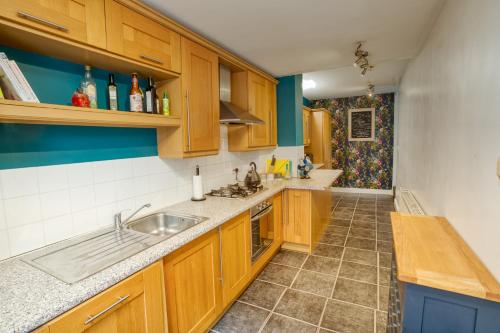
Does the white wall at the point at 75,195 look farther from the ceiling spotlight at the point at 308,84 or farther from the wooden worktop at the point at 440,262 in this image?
the ceiling spotlight at the point at 308,84

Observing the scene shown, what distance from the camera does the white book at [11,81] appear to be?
42.6 inches

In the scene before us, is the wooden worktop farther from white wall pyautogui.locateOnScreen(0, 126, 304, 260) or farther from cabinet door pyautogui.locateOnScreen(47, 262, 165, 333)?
white wall pyautogui.locateOnScreen(0, 126, 304, 260)

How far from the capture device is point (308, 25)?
6.42ft

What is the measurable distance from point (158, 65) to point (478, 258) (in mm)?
2055

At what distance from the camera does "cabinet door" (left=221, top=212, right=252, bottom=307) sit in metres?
1.94

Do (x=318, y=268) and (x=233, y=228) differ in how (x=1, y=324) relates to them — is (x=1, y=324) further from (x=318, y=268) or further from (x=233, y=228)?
(x=318, y=268)

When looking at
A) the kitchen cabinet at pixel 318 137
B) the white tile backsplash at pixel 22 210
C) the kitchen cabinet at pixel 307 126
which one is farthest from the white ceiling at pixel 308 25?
the kitchen cabinet at pixel 318 137

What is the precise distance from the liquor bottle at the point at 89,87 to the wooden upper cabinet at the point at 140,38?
24 centimetres

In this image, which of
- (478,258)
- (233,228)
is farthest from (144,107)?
(478,258)

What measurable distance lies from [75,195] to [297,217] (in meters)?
2.30

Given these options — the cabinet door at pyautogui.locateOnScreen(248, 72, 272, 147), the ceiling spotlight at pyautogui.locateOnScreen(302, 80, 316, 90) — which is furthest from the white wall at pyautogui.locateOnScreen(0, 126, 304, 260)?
the ceiling spotlight at pyautogui.locateOnScreen(302, 80, 316, 90)

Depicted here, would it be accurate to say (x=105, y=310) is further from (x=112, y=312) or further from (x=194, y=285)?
(x=194, y=285)

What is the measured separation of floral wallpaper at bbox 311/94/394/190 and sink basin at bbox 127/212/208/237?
17.3 feet

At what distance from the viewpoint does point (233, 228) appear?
6.68 ft
